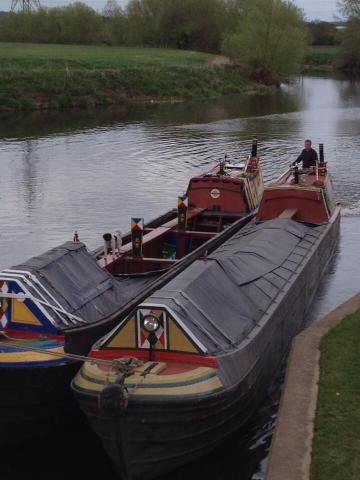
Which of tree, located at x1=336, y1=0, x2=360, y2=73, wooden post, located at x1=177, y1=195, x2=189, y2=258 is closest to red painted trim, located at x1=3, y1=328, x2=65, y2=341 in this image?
wooden post, located at x1=177, y1=195, x2=189, y2=258

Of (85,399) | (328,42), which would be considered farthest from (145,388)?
(328,42)

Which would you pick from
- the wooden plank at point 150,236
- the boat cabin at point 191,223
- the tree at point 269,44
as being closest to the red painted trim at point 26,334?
the wooden plank at point 150,236

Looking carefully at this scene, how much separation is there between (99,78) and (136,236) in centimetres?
5165

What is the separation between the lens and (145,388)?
9.71m

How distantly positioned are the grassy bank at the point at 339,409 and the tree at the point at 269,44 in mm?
71693

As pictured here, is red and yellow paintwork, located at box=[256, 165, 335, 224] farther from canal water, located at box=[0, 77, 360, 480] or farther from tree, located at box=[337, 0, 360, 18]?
tree, located at box=[337, 0, 360, 18]

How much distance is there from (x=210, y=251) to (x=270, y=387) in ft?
15.2

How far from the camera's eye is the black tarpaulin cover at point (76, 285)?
1208cm

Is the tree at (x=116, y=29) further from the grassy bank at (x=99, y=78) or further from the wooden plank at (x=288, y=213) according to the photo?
the wooden plank at (x=288, y=213)

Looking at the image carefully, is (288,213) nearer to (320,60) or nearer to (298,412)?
(298,412)

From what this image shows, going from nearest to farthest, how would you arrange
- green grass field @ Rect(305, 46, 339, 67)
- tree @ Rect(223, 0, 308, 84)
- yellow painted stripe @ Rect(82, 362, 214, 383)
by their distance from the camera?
yellow painted stripe @ Rect(82, 362, 214, 383) < tree @ Rect(223, 0, 308, 84) < green grass field @ Rect(305, 46, 339, 67)

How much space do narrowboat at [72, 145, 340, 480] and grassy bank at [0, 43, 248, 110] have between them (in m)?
47.4

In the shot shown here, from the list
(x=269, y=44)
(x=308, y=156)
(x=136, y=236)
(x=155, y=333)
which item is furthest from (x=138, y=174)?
(x=269, y=44)

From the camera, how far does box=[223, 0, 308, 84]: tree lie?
81375 millimetres
